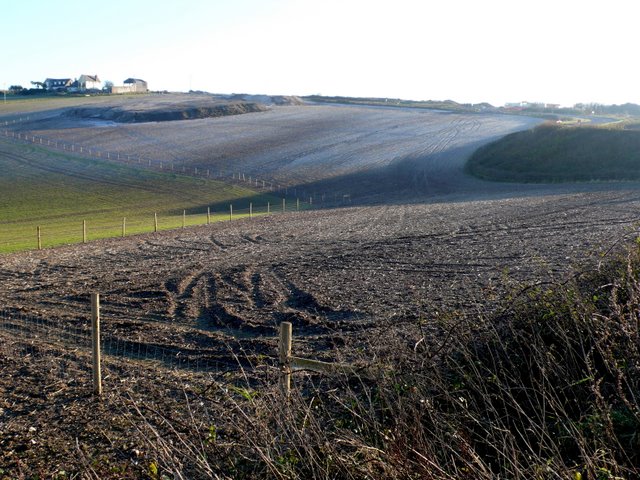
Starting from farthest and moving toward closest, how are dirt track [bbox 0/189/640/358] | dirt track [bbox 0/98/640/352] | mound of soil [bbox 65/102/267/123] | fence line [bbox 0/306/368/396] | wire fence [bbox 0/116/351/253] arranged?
mound of soil [bbox 65/102/267/123] → wire fence [bbox 0/116/351/253] → dirt track [bbox 0/98/640/352] → dirt track [bbox 0/189/640/358] → fence line [bbox 0/306/368/396]

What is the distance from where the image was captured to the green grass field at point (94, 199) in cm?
3950

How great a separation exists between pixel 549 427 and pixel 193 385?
5525mm

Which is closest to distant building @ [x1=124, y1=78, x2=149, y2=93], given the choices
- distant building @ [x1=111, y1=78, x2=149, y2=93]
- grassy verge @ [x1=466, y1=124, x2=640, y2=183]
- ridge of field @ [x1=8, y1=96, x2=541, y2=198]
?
distant building @ [x1=111, y1=78, x2=149, y2=93]

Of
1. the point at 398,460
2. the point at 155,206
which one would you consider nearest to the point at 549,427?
the point at 398,460

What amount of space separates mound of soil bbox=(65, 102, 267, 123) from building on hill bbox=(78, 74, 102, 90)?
186 ft

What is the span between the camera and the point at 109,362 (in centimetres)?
1122

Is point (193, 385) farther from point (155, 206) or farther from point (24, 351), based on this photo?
point (155, 206)

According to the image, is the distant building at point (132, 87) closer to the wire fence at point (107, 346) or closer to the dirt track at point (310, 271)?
the dirt track at point (310, 271)

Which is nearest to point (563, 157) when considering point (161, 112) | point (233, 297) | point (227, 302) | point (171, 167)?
point (171, 167)

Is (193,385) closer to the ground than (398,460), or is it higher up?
closer to the ground

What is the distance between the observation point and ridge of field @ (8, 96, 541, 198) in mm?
62125

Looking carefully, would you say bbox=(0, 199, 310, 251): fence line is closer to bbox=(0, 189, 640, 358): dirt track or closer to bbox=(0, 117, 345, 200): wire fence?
bbox=(0, 189, 640, 358): dirt track

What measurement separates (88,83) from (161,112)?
66.3 meters

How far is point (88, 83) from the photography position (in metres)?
162
